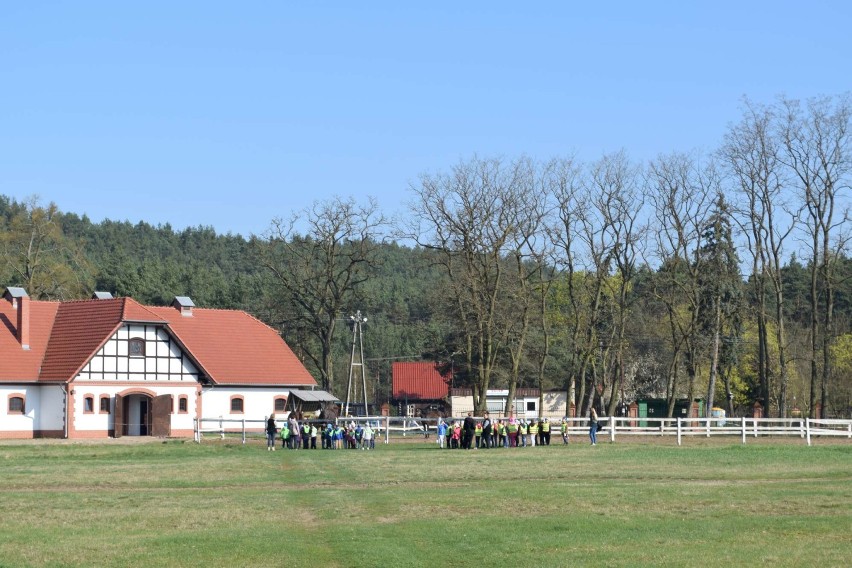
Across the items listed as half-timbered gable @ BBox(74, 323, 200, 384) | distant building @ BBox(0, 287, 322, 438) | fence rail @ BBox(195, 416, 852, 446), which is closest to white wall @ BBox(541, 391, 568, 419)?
distant building @ BBox(0, 287, 322, 438)

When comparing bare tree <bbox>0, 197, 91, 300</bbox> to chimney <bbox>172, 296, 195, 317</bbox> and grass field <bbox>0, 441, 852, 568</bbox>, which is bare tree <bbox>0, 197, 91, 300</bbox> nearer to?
chimney <bbox>172, 296, 195, 317</bbox>

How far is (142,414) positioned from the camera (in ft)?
202

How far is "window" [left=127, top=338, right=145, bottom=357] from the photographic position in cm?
6053

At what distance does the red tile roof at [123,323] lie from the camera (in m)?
59.0

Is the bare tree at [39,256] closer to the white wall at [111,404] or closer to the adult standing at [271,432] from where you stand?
the white wall at [111,404]

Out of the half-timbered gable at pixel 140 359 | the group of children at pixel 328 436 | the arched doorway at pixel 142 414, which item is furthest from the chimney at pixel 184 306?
the group of children at pixel 328 436

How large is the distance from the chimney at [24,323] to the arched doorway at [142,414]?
5.70m

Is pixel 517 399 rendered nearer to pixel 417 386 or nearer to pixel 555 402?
pixel 555 402

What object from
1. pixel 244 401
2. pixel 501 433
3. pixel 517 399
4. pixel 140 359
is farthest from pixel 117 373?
pixel 517 399

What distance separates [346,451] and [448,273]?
21.6 metres

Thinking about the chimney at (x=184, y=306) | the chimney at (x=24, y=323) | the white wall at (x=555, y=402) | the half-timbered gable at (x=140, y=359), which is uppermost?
the chimney at (x=184, y=306)

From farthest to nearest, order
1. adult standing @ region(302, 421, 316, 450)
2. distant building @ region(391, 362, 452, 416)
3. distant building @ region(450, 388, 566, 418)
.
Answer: distant building @ region(391, 362, 452, 416) < distant building @ region(450, 388, 566, 418) < adult standing @ region(302, 421, 316, 450)

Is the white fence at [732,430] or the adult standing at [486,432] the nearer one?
the adult standing at [486,432]

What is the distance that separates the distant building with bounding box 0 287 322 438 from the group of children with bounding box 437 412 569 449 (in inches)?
719
